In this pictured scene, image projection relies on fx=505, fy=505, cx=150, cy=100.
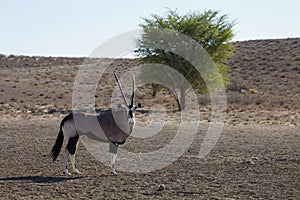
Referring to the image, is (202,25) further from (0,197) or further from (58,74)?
(58,74)

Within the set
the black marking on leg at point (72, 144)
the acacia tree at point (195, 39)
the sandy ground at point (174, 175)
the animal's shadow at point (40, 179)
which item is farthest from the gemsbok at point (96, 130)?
the acacia tree at point (195, 39)

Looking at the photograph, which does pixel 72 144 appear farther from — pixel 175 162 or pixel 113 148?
pixel 175 162

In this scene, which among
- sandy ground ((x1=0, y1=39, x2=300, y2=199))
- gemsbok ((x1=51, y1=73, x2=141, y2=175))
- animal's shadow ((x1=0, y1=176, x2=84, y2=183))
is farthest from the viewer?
gemsbok ((x1=51, y1=73, x2=141, y2=175))

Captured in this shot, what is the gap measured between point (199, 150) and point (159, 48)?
21991 mm

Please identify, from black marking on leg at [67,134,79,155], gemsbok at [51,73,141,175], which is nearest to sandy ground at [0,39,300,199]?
black marking on leg at [67,134,79,155]

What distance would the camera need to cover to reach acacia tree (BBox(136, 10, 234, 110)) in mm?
38250

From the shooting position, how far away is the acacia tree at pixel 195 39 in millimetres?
38250

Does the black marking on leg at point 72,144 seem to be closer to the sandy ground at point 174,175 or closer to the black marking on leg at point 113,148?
the sandy ground at point 174,175

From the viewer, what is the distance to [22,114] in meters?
33.5

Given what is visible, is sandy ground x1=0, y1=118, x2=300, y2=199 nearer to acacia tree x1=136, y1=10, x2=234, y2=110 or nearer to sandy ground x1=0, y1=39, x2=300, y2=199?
sandy ground x1=0, y1=39, x2=300, y2=199

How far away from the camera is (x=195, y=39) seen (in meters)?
39.0

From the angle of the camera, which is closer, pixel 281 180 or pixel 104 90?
pixel 281 180

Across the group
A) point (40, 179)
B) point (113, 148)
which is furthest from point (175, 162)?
point (40, 179)

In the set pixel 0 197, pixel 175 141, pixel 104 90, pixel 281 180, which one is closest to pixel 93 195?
pixel 0 197
